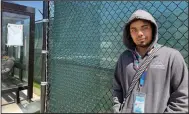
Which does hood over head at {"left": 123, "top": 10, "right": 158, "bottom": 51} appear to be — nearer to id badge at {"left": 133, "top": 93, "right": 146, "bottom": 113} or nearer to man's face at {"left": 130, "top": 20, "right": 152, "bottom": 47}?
man's face at {"left": 130, "top": 20, "right": 152, "bottom": 47}

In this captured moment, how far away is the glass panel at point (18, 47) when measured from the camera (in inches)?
156

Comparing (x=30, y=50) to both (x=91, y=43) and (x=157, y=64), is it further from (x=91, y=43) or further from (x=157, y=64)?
(x=157, y=64)

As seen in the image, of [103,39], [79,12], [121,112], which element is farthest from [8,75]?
[121,112]

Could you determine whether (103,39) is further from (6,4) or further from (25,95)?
(25,95)

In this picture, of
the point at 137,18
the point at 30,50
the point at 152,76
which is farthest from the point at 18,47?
the point at 152,76

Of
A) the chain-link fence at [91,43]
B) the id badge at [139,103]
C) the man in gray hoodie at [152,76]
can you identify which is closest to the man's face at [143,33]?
the man in gray hoodie at [152,76]

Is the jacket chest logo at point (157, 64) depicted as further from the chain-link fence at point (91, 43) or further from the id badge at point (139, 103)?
the chain-link fence at point (91, 43)

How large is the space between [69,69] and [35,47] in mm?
1909

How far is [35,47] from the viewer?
4.64m

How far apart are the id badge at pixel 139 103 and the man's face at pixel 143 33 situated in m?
0.37

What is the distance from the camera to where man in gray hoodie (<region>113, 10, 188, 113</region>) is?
1.36m

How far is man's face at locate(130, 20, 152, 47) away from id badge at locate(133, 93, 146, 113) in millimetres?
374

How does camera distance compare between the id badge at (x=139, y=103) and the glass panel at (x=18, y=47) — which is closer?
the id badge at (x=139, y=103)

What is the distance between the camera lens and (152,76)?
56.0 inches
